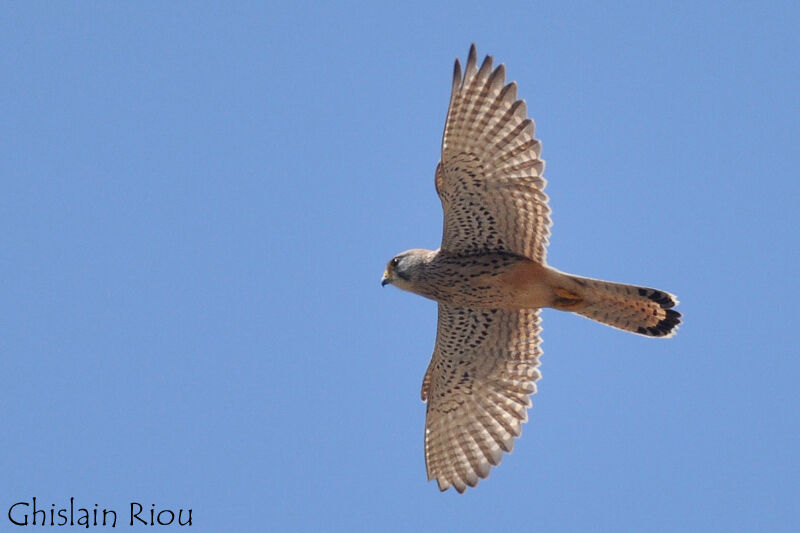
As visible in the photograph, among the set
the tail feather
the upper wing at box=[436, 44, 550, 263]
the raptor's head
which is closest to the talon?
the tail feather

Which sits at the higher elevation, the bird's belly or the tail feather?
the bird's belly

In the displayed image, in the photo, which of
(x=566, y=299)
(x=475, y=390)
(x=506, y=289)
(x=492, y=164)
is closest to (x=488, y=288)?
(x=506, y=289)

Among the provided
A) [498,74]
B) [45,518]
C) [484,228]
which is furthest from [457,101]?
[45,518]

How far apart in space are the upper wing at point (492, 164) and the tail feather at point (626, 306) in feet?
1.59

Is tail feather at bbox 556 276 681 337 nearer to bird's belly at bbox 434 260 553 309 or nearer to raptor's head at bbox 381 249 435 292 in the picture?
bird's belly at bbox 434 260 553 309

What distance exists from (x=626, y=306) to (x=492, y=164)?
70.5 inches

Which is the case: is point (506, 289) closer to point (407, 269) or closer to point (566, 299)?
point (566, 299)

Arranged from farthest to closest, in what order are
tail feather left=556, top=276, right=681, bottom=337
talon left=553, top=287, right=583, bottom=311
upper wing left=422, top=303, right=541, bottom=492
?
upper wing left=422, top=303, right=541, bottom=492
talon left=553, top=287, right=583, bottom=311
tail feather left=556, top=276, right=681, bottom=337

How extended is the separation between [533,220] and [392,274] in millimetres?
1538

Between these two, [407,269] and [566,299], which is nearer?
[566,299]

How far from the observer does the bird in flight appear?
10.4m

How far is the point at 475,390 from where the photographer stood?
466 inches

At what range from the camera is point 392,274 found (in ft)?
37.2

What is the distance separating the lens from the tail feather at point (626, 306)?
1062 cm
